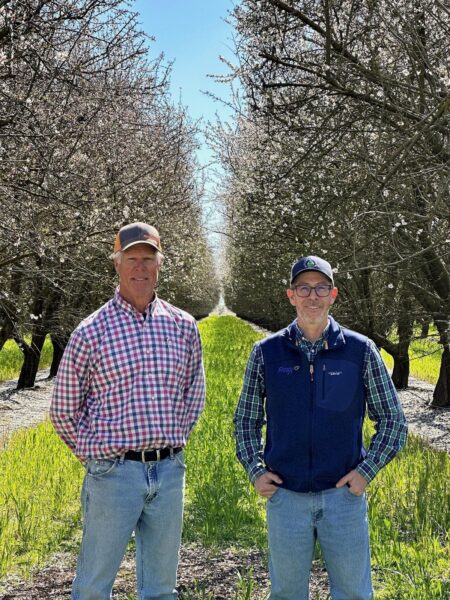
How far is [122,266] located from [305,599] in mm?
1439

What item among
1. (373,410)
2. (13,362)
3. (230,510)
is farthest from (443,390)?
(13,362)

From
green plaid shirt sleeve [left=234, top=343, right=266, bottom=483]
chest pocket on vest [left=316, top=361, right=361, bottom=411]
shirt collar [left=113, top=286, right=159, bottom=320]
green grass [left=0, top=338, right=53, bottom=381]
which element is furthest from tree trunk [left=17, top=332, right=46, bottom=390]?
chest pocket on vest [left=316, top=361, right=361, bottom=411]

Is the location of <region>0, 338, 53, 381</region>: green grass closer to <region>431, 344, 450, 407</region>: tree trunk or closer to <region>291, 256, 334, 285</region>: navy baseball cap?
<region>431, 344, 450, 407</region>: tree trunk

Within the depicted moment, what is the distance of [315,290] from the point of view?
266cm

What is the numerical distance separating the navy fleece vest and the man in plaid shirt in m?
0.41

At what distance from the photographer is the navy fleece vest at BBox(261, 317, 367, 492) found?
256 cm

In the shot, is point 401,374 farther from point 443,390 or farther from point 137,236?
point 137,236

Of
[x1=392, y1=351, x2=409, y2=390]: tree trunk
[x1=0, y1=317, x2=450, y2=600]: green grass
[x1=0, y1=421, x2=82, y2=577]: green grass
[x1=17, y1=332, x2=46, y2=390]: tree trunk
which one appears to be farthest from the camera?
[x1=17, y1=332, x2=46, y2=390]: tree trunk

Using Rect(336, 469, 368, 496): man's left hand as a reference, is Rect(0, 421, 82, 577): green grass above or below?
below

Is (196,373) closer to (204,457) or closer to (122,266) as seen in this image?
(122,266)

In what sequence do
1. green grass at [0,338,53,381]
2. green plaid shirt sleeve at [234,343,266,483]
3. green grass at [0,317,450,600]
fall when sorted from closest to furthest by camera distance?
green plaid shirt sleeve at [234,343,266,483]
green grass at [0,317,450,600]
green grass at [0,338,53,381]

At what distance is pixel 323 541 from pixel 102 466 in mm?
856

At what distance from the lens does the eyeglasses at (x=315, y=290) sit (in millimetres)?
2658

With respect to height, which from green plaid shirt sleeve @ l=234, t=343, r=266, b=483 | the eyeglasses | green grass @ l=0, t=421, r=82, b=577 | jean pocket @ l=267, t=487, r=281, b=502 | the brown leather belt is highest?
→ the eyeglasses
